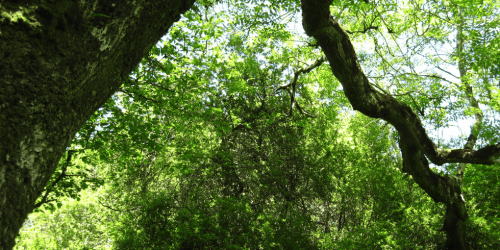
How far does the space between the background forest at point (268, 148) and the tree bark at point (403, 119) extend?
0.54 meters

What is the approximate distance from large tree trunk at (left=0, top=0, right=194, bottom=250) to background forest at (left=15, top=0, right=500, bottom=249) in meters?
3.88

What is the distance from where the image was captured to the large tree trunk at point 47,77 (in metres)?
0.88

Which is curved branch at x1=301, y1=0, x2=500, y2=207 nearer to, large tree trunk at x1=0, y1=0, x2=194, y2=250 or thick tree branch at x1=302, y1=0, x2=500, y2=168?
thick tree branch at x1=302, y1=0, x2=500, y2=168

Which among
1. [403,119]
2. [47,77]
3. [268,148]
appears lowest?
[47,77]

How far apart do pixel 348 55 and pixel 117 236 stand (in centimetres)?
612

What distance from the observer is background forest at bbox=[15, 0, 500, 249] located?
5648 mm

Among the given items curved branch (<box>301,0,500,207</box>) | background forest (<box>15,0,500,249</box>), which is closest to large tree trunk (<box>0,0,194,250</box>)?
curved branch (<box>301,0,500,207</box>)

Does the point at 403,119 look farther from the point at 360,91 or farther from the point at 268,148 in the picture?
the point at 268,148

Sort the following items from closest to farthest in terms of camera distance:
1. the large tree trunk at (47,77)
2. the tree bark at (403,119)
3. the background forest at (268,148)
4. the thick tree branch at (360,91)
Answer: the large tree trunk at (47,77)
the thick tree branch at (360,91)
the tree bark at (403,119)
the background forest at (268,148)

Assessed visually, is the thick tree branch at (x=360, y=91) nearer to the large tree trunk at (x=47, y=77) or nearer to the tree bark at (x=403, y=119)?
the tree bark at (x=403, y=119)

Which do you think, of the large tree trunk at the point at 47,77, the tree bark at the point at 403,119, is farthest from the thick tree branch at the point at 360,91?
the large tree trunk at the point at 47,77

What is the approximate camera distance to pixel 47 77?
1.00 meters

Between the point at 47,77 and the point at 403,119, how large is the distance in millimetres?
4656

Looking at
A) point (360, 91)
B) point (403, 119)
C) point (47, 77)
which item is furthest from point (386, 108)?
point (47, 77)
